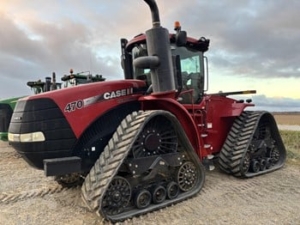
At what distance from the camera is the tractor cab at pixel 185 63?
207 inches

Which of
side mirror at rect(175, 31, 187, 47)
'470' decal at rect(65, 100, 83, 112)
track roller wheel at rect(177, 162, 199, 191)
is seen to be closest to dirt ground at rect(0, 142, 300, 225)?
track roller wheel at rect(177, 162, 199, 191)

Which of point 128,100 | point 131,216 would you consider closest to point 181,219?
point 131,216

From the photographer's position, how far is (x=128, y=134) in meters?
3.96

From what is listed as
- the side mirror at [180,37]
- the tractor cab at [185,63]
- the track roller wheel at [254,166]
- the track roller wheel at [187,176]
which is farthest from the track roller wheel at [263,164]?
the side mirror at [180,37]

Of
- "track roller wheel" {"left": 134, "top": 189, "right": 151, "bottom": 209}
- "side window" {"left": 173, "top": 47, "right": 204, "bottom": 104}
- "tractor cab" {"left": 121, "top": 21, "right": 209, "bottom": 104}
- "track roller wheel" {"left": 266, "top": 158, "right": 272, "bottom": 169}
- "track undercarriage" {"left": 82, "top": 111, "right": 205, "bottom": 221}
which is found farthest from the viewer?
"track roller wheel" {"left": 266, "top": 158, "right": 272, "bottom": 169}

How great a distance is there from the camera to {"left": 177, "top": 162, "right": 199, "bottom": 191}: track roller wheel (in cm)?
466

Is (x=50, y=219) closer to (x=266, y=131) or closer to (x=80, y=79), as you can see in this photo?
(x=266, y=131)

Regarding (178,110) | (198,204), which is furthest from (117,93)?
(198,204)

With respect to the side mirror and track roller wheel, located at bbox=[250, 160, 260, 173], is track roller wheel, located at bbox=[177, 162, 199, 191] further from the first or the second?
the side mirror

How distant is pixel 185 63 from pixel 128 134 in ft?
7.09

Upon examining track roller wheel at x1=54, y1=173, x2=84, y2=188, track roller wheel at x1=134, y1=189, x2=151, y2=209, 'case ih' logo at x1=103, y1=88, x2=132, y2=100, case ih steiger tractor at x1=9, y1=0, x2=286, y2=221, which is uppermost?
'case ih' logo at x1=103, y1=88, x2=132, y2=100

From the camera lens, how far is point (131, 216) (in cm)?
388

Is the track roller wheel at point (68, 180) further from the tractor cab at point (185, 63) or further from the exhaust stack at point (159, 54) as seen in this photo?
the exhaust stack at point (159, 54)

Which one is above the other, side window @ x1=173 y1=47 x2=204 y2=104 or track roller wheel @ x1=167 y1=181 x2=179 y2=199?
side window @ x1=173 y1=47 x2=204 y2=104
